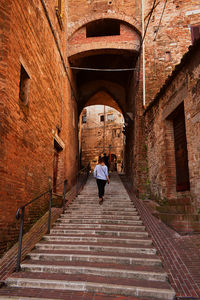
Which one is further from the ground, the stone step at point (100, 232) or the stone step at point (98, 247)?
the stone step at point (100, 232)

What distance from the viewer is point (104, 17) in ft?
36.4

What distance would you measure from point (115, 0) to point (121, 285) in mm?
12271

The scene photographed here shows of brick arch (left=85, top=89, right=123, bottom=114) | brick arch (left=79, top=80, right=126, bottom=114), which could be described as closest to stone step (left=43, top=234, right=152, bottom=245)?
brick arch (left=79, top=80, right=126, bottom=114)

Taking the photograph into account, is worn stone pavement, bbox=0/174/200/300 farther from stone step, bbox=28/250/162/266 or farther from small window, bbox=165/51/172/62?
small window, bbox=165/51/172/62

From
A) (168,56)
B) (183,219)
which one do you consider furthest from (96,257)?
(168,56)

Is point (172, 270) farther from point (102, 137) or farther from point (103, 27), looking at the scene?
point (102, 137)

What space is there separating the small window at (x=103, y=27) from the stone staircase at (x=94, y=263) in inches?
385

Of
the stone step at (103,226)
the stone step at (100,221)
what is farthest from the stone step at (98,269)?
the stone step at (100,221)

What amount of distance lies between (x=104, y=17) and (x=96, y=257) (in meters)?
10.9

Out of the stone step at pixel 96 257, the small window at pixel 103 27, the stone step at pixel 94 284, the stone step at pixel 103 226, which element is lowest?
the stone step at pixel 94 284

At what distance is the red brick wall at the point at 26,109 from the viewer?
4392 millimetres

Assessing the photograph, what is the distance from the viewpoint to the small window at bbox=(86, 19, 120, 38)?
1143 cm

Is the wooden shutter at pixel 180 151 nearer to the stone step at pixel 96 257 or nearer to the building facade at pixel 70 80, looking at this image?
the building facade at pixel 70 80

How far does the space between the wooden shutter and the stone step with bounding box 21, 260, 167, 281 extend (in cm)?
325
